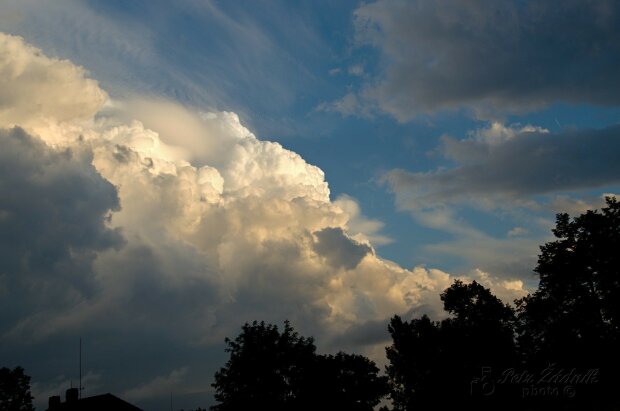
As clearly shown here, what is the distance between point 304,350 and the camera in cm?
8306

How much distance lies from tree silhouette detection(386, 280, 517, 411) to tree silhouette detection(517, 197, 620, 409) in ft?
35.0

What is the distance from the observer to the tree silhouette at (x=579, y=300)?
5525 cm

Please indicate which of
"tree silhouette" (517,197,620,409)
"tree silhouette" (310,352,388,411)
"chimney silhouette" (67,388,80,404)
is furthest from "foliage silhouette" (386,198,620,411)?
"chimney silhouette" (67,388,80,404)

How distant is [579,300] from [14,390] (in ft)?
276

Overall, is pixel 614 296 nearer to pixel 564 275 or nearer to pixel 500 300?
pixel 564 275

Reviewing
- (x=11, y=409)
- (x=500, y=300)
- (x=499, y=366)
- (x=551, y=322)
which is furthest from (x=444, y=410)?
(x=11, y=409)

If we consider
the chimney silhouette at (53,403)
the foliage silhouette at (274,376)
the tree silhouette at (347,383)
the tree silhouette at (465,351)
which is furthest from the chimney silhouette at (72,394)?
the tree silhouette at (465,351)

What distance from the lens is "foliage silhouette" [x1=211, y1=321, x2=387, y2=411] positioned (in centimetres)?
7644

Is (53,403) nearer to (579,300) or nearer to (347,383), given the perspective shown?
(347,383)

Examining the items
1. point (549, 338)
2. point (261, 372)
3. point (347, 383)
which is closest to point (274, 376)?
point (261, 372)

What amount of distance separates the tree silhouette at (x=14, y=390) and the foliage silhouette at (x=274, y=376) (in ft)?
122

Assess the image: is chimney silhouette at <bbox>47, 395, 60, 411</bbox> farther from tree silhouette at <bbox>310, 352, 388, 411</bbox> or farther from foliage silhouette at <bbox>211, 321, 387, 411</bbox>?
tree silhouette at <bbox>310, 352, 388, 411</bbox>

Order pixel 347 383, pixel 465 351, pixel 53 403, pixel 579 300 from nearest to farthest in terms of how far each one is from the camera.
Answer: pixel 579 300
pixel 53 403
pixel 465 351
pixel 347 383

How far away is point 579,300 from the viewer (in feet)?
191
